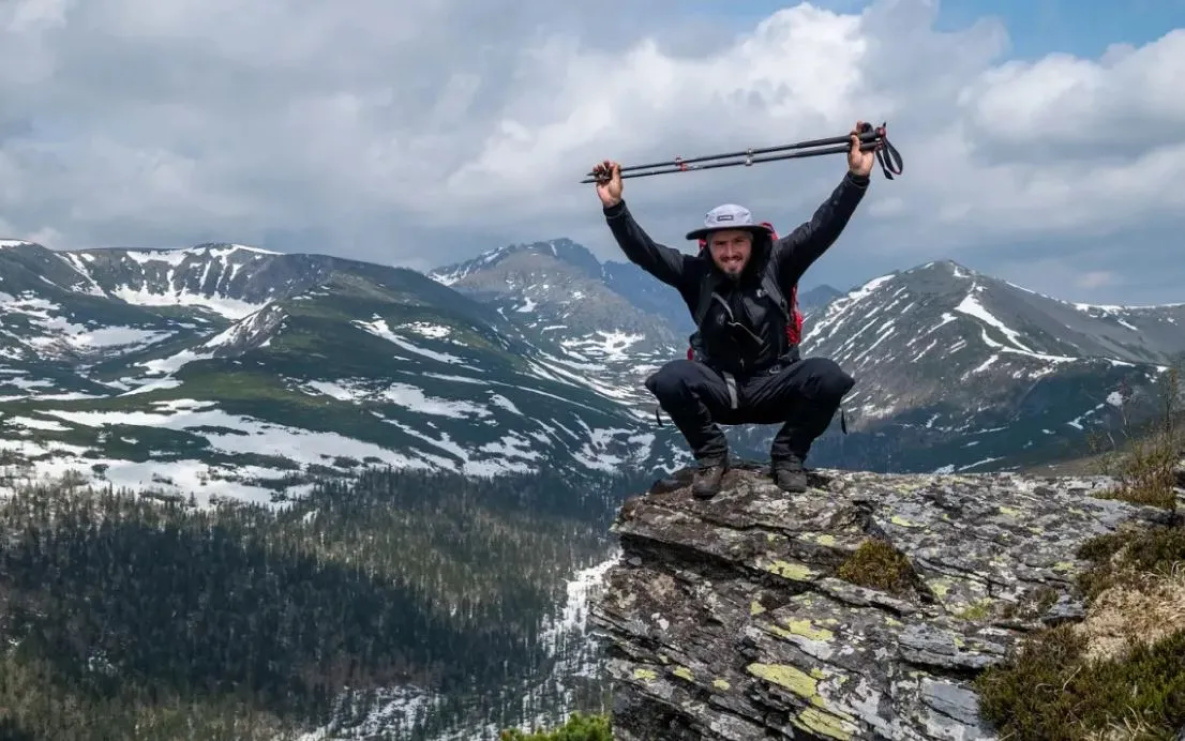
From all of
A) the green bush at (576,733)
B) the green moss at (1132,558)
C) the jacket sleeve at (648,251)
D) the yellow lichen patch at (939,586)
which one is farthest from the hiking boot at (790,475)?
the green bush at (576,733)

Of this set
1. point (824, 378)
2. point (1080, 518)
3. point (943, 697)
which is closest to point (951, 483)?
point (1080, 518)

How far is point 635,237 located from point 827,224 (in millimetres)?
3306

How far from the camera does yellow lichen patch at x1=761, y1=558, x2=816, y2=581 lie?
12.4 meters

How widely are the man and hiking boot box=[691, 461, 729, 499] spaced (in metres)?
0.02

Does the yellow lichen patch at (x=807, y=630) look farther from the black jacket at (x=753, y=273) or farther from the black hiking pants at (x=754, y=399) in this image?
the black jacket at (x=753, y=273)

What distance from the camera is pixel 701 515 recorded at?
14.2 meters

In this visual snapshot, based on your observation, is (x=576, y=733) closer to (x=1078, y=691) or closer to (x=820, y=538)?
(x=820, y=538)

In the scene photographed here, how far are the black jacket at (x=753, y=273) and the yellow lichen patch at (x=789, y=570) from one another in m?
3.46

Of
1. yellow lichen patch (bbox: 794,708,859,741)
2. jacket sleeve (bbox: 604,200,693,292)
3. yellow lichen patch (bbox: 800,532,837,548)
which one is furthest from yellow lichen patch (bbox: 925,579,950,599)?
jacket sleeve (bbox: 604,200,693,292)

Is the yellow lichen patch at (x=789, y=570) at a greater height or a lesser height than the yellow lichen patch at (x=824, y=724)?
greater

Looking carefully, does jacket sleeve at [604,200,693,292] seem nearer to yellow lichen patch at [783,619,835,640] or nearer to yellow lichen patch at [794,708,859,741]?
yellow lichen patch at [783,619,835,640]

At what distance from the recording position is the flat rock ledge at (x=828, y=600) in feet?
33.7

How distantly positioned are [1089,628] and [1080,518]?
3.74 meters

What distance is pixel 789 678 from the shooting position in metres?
11.1
